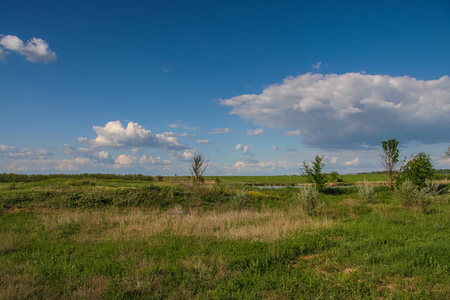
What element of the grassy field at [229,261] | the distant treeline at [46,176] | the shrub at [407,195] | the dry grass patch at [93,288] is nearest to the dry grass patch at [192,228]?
the grassy field at [229,261]

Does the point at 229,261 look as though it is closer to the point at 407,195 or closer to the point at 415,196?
the point at 415,196

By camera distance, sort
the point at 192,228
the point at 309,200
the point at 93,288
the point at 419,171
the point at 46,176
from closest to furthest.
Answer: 1. the point at 93,288
2. the point at 192,228
3. the point at 309,200
4. the point at 419,171
5. the point at 46,176

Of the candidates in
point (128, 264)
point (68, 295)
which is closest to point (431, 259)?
point (128, 264)

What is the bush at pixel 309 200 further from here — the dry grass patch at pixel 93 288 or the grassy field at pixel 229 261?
the dry grass patch at pixel 93 288

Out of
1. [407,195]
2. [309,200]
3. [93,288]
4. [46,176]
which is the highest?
[46,176]

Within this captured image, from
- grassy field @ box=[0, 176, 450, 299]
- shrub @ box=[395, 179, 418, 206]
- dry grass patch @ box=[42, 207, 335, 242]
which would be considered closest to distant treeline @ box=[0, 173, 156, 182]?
dry grass patch @ box=[42, 207, 335, 242]

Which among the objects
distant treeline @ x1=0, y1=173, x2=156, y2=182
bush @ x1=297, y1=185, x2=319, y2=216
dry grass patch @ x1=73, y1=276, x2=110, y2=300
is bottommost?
dry grass patch @ x1=73, y1=276, x2=110, y2=300

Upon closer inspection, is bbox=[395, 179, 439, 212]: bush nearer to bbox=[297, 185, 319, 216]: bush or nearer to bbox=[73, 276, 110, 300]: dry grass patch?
bbox=[297, 185, 319, 216]: bush

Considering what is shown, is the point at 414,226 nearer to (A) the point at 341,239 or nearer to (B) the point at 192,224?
(A) the point at 341,239

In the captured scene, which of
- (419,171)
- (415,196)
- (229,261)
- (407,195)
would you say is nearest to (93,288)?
(229,261)

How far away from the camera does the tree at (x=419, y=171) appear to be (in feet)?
80.9

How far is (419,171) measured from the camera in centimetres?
2497

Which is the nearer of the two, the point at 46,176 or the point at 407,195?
the point at 407,195

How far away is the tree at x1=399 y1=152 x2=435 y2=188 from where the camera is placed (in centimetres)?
2465
